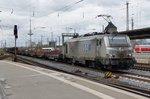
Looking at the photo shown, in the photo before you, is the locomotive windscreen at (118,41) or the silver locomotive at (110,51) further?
the locomotive windscreen at (118,41)

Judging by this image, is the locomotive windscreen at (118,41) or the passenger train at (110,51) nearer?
the passenger train at (110,51)

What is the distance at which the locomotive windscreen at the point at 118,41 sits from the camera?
29.5 meters

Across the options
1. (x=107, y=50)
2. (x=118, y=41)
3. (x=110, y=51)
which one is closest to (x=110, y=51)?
(x=110, y=51)

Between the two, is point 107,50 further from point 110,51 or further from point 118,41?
point 118,41

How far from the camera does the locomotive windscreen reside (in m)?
29.5

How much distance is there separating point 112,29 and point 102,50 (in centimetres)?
333

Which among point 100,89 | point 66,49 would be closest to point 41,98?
point 100,89

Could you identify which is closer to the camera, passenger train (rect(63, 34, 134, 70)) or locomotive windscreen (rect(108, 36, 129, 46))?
passenger train (rect(63, 34, 134, 70))

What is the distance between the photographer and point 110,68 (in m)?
30.0

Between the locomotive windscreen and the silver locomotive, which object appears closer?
the silver locomotive

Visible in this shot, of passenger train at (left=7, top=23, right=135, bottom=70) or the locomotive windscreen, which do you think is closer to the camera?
passenger train at (left=7, top=23, right=135, bottom=70)

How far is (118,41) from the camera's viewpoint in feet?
97.8

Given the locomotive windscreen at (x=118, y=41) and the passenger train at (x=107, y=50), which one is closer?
the passenger train at (x=107, y=50)

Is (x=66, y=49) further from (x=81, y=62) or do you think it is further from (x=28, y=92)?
(x=28, y=92)
